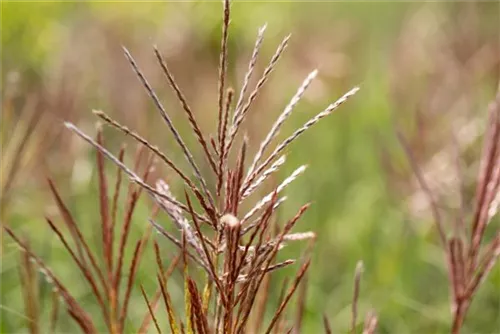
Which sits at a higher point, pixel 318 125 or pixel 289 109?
pixel 318 125

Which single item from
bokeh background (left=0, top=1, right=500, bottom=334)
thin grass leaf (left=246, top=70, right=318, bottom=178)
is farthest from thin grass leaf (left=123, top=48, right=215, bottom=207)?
bokeh background (left=0, top=1, right=500, bottom=334)

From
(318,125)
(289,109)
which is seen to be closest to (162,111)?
(289,109)

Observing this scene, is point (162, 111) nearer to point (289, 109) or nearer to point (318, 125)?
point (289, 109)

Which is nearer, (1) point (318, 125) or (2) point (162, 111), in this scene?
(2) point (162, 111)

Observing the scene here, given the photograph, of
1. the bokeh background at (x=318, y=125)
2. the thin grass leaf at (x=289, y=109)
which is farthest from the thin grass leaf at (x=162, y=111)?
the bokeh background at (x=318, y=125)

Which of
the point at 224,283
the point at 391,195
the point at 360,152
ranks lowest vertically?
the point at 224,283

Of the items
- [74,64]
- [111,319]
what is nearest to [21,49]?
[74,64]

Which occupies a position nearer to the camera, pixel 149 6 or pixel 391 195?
pixel 391 195

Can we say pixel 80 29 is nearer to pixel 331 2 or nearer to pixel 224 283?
pixel 331 2
